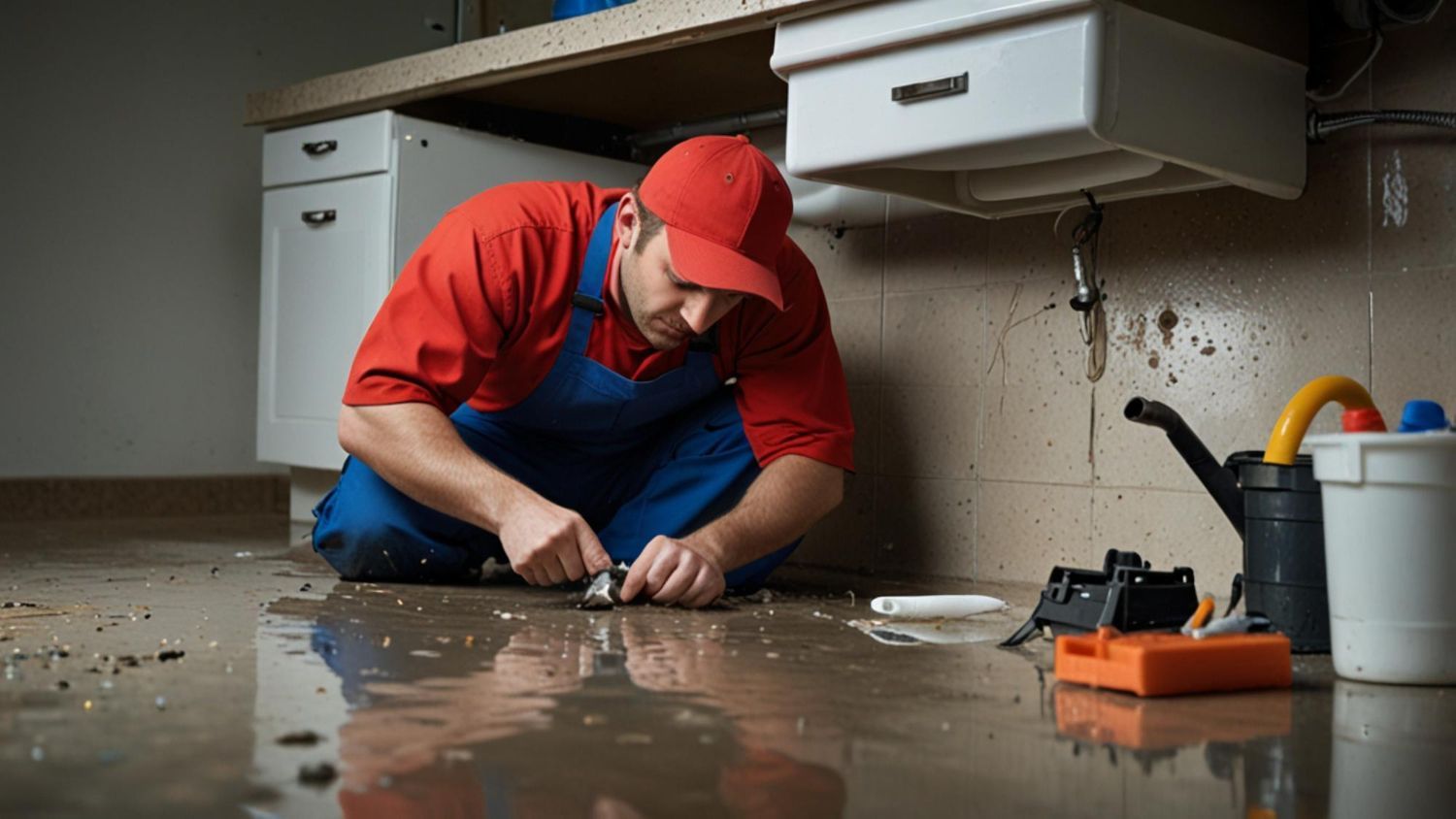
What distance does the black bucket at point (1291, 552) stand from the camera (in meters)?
1.49

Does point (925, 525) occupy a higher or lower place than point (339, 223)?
lower

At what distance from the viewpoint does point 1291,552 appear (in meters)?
1.50

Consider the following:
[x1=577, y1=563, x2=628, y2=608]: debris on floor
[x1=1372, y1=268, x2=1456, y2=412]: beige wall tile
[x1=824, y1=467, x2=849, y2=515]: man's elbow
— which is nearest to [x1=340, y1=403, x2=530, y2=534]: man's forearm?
[x1=577, y1=563, x2=628, y2=608]: debris on floor

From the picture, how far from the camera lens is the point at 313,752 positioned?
92cm

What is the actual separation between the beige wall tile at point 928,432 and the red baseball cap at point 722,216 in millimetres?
700

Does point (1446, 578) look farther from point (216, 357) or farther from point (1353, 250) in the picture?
point (216, 357)

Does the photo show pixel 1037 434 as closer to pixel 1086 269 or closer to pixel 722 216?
pixel 1086 269

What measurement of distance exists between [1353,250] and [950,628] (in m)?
0.76

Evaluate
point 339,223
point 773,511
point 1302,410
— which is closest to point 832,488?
point 773,511

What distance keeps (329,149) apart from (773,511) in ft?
4.21

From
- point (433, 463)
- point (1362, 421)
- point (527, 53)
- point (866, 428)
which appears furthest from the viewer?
point (866, 428)

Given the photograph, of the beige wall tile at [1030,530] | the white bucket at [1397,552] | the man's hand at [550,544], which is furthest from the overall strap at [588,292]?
the white bucket at [1397,552]

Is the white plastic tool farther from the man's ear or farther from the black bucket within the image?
the man's ear

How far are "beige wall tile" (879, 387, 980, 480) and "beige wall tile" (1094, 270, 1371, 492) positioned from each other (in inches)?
9.6
